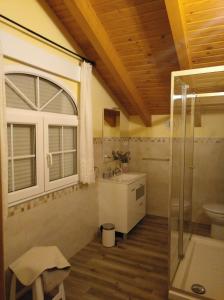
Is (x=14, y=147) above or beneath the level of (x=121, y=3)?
beneath

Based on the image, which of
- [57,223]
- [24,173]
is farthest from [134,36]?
[57,223]

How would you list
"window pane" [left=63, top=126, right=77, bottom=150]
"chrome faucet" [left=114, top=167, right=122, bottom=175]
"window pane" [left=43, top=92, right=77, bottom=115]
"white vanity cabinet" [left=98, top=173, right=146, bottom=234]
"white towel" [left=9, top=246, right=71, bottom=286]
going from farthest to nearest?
1. "chrome faucet" [left=114, top=167, right=122, bottom=175]
2. "white vanity cabinet" [left=98, top=173, right=146, bottom=234]
3. "window pane" [left=63, top=126, right=77, bottom=150]
4. "window pane" [left=43, top=92, right=77, bottom=115]
5. "white towel" [left=9, top=246, right=71, bottom=286]

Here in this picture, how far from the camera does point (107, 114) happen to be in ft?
11.5

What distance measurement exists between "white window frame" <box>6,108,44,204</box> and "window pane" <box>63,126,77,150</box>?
1.41 feet

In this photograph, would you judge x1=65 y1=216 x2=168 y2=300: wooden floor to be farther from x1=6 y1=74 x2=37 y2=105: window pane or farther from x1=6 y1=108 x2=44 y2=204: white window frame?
x1=6 y1=74 x2=37 y2=105: window pane

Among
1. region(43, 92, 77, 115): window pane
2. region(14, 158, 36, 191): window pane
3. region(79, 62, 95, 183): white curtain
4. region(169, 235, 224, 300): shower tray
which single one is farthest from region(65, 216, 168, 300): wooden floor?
region(43, 92, 77, 115): window pane

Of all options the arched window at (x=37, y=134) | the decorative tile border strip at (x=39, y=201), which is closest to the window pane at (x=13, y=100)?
the arched window at (x=37, y=134)

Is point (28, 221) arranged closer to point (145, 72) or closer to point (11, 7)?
point (11, 7)

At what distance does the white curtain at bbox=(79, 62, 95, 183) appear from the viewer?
8.62ft

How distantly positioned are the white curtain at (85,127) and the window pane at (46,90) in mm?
350

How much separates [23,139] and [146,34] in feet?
5.30

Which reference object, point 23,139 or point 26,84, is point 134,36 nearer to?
point 26,84

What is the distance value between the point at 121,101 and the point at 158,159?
3.81 ft

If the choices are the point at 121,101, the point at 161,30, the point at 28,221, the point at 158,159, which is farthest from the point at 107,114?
the point at 28,221
